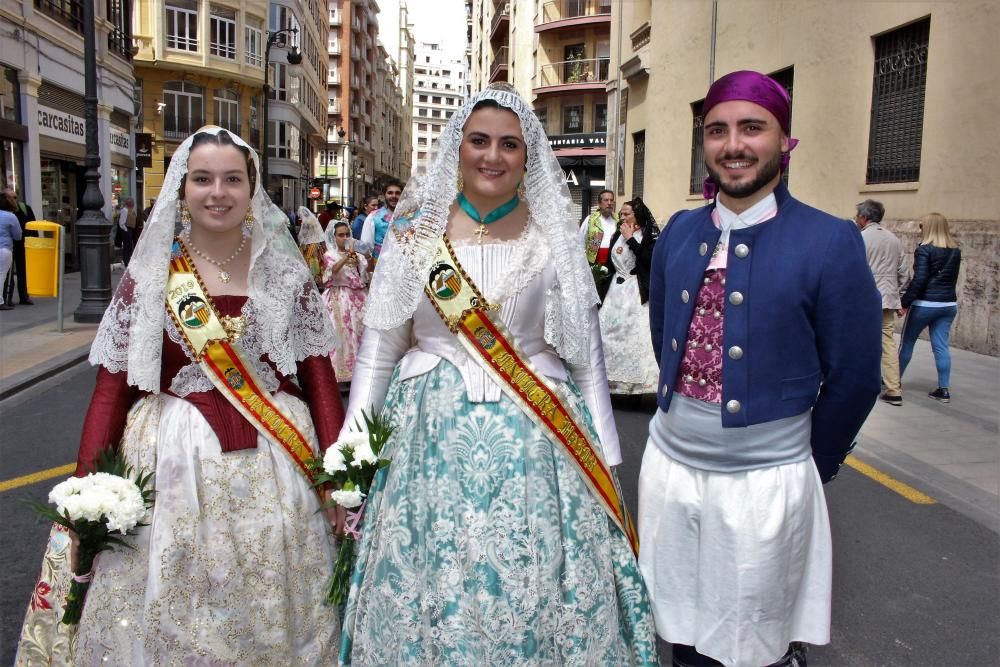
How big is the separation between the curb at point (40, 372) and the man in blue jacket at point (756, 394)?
6.83 meters

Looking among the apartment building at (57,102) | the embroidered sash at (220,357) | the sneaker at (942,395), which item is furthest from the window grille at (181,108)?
the embroidered sash at (220,357)

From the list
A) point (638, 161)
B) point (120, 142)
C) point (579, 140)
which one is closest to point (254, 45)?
point (579, 140)

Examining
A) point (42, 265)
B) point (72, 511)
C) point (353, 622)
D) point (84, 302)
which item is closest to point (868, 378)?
point (353, 622)

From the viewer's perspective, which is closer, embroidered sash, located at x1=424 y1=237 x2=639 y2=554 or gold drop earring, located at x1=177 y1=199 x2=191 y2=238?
embroidered sash, located at x1=424 y1=237 x2=639 y2=554

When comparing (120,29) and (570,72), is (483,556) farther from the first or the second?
(570,72)

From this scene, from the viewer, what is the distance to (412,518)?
7.73ft

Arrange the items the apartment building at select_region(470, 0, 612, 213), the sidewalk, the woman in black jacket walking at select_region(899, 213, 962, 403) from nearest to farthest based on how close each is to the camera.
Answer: the sidewalk < the woman in black jacket walking at select_region(899, 213, 962, 403) < the apartment building at select_region(470, 0, 612, 213)

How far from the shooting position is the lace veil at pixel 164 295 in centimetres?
250

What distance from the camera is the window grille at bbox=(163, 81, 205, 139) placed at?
3484 cm

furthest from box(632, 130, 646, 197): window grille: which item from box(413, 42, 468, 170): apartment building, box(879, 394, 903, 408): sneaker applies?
box(413, 42, 468, 170): apartment building

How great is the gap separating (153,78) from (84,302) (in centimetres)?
2622

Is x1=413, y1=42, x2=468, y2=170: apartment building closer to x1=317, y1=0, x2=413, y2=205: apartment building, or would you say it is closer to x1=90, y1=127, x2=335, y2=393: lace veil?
x1=317, y1=0, x2=413, y2=205: apartment building

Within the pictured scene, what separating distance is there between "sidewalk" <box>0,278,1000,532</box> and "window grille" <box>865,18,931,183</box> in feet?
8.00

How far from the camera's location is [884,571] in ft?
13.0
